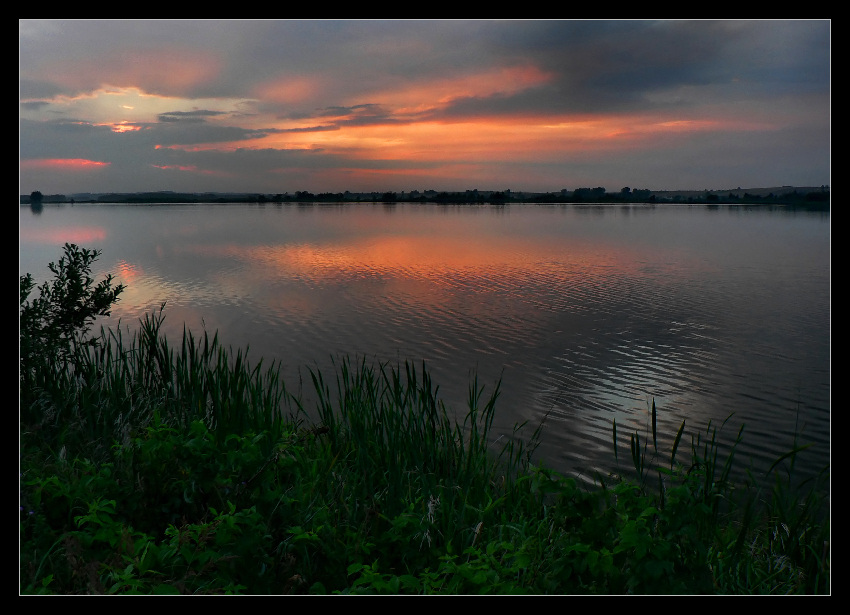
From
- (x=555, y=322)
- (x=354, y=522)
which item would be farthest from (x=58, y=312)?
(x=555, y=322)

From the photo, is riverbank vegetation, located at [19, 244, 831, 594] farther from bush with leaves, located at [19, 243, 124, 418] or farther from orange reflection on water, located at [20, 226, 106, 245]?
orange reflection on water, located at [20, 226, 106, 245]

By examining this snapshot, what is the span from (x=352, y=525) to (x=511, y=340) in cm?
934

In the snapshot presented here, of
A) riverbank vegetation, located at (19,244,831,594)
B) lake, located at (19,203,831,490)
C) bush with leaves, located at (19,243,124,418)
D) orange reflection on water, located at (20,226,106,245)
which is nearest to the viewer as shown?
riverbank vegetation, located at (19,244,831,594)

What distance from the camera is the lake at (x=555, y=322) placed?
363 inches

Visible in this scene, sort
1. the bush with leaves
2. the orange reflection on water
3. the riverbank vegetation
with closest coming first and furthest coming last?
1. the riverbank vegetation
2. the bush with leaves
3. the orange reflection on water

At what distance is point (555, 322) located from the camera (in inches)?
591

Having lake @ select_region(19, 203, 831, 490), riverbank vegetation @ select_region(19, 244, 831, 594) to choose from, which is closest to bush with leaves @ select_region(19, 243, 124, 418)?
riverbank vegetation @ select_region(19, 244, 831, 594)

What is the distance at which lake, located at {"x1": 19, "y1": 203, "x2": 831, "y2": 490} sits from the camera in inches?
363

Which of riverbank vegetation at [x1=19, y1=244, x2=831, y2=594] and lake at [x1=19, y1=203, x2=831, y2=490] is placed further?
lake at [x1=19, y1=203, x2=831, y2=490]

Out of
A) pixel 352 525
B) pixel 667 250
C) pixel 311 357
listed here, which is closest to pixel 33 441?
pixel 352 525

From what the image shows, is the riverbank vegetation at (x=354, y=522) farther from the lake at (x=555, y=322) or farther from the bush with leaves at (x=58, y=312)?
the lake at (x=555, y=322)

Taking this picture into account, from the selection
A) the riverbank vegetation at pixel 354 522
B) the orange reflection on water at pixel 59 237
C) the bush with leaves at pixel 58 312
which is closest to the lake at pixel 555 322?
the orange reflection on water at pixel 59 237

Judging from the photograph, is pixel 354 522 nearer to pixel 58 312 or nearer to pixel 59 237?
pixel 58 312

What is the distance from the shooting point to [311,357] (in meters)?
11.9
